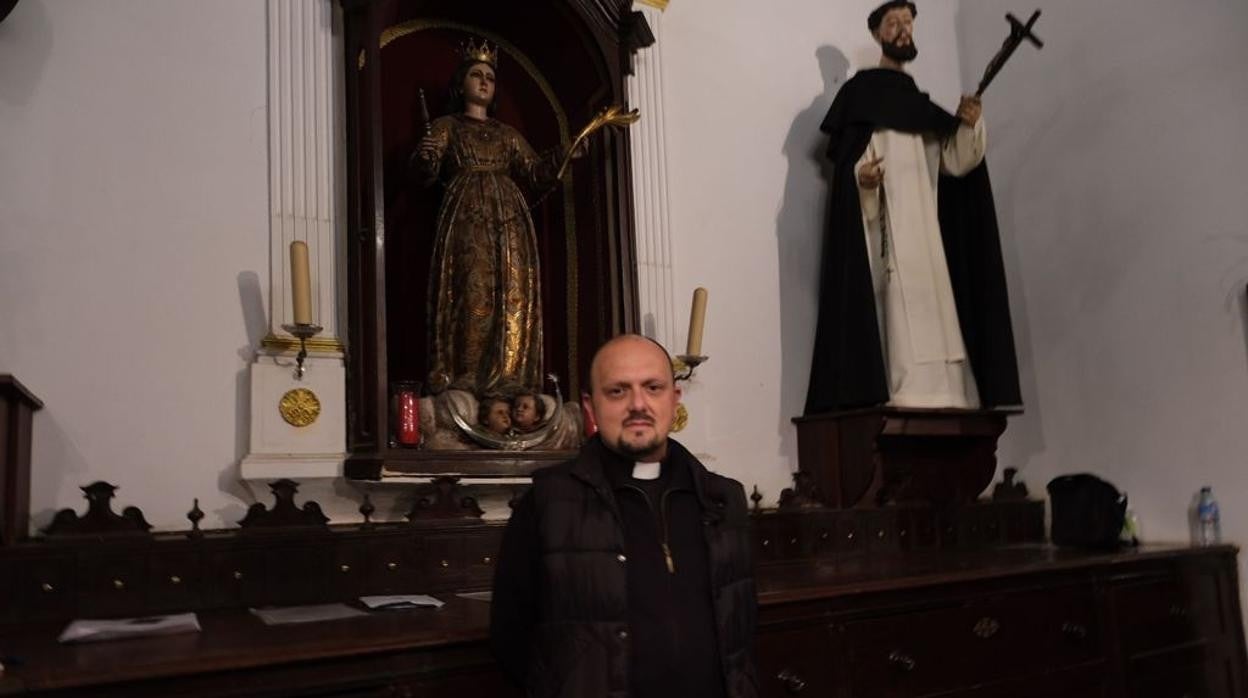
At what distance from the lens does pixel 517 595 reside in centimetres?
191

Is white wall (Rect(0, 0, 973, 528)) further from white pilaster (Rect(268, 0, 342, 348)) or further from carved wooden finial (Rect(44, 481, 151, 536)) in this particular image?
carved wooden finial (Rect(44, 481, 151, 536))

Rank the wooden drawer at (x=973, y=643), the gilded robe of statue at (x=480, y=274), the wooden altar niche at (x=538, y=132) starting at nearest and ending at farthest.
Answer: the wooden drawer at (x=973, y=643) < the gilded robe of statue at (x=480, y=274) < the wooden altar niche at (x=538, y=132)

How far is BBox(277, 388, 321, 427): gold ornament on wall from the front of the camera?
297 cm

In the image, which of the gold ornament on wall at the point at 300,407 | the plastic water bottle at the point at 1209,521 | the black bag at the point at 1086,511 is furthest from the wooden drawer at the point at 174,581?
the plastic water bottle at the point at 1209,521

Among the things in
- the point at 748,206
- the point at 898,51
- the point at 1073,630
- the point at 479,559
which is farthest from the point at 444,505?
the point at 898,51

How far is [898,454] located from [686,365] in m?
1.02

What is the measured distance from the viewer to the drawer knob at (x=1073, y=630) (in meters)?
3.35

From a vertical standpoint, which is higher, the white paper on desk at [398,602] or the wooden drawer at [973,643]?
the white paper on desk at [398,602]

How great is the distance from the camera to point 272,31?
3.19 meters

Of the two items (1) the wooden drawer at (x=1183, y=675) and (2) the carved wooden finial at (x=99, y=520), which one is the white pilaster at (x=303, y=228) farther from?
(1) the wooden drawer at (x=1183, y=675)

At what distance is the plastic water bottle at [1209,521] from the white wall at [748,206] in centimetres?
160

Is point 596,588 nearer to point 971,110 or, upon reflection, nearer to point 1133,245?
point 971,110

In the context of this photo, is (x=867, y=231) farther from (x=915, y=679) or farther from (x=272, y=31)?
(x=272, y=31)

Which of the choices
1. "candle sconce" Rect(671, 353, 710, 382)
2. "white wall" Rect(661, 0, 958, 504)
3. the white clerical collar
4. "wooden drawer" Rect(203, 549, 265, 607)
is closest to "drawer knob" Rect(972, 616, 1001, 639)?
"white wall" Rect(661, 0, 958, 504)
